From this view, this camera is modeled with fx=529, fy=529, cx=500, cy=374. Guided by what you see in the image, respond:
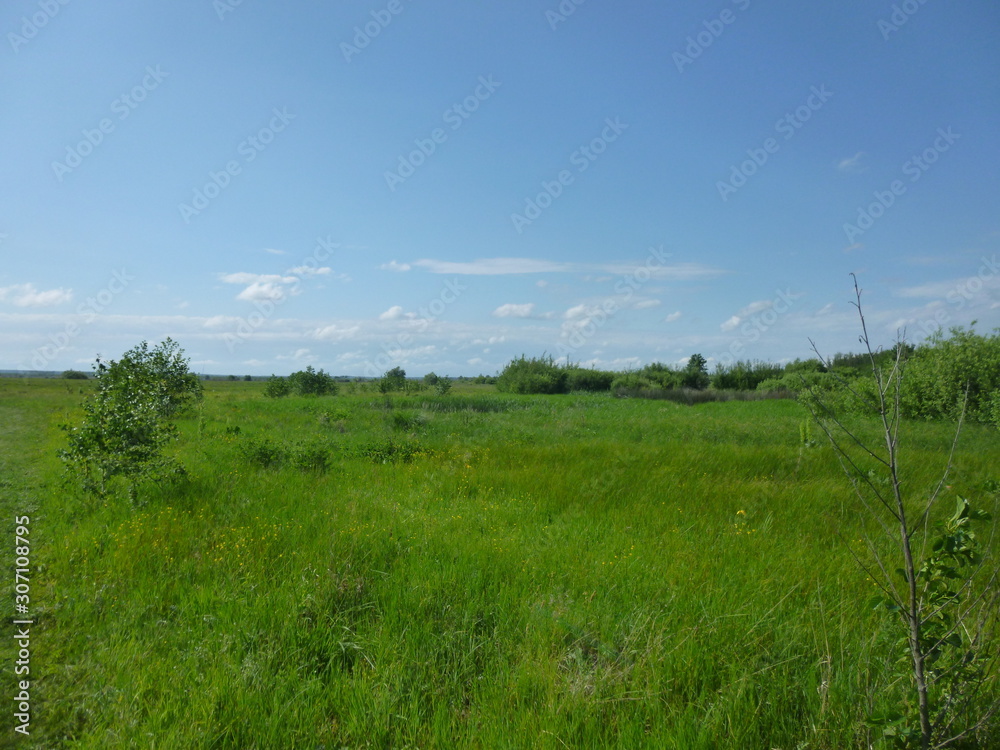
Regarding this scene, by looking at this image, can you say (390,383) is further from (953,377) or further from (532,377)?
(953,377)

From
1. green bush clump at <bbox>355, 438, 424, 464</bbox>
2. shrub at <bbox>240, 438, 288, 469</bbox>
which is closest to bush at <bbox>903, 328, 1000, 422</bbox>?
green bush clump at <bbox>355, 438, 424, 464</bbox>

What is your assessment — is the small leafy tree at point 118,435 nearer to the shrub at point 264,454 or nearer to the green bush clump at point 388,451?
the shrub at point 264,454

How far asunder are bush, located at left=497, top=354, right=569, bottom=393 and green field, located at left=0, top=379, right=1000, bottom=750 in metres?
33.4

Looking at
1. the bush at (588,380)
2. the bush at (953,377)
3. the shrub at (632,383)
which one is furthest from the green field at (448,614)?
the bush at (588,380)

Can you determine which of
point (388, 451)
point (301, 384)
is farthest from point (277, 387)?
point (388, 451)

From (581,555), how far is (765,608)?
5.46 ft

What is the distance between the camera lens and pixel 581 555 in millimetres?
5230

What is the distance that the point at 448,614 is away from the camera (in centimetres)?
414

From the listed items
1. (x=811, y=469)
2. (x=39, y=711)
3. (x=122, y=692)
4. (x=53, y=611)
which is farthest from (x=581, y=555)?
(x=811, y=469)

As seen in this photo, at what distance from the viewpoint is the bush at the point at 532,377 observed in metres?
42.1

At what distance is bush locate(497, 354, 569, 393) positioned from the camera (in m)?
42.1

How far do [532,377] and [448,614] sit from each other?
38295 millimetres

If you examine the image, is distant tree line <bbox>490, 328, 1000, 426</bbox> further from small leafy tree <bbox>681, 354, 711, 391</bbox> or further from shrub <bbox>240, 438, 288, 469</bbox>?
shrub <bbox>240, 438, 288, 469</bbox>

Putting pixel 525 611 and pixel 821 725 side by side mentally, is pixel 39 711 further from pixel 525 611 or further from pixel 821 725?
pixel 821 725
